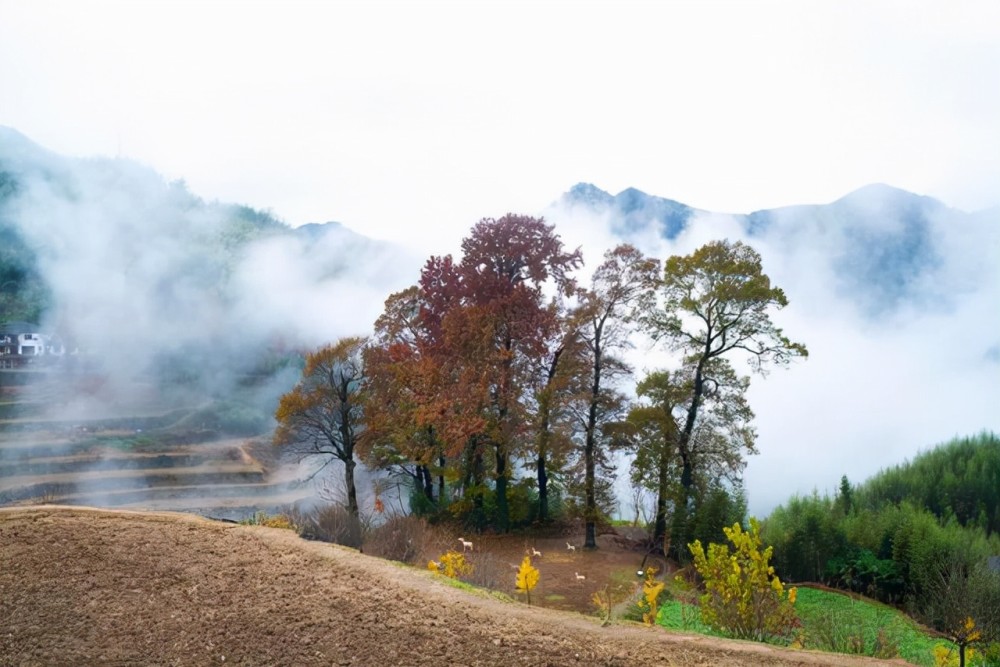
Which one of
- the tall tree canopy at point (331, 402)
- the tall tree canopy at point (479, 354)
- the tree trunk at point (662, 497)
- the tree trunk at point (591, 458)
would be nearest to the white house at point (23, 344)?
the tall tree canopy at point (331, 402)

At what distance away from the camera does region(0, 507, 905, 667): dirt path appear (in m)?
4.67

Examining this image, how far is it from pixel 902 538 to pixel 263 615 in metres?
11.5

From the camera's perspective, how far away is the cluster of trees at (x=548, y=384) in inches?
522

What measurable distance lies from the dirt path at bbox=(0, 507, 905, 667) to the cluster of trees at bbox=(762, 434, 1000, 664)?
644cm

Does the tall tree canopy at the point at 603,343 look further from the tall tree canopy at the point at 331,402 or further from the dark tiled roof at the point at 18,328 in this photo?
the dark tiled roof at the point at 18,328

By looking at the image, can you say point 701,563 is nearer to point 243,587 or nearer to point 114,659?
point 243,587

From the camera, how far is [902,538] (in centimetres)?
1230

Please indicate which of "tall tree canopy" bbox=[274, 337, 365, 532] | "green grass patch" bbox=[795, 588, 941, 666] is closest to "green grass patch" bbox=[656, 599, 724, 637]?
"green grass patch" bbox=[795, 588, 941, 666]

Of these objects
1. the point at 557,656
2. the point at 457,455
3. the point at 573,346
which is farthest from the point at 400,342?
the point at 557,656

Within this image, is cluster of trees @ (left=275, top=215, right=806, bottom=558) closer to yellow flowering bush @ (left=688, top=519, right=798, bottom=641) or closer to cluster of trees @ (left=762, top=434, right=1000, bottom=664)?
cluster of trees @ (left=762, top=434, right=1000, bottom=664)

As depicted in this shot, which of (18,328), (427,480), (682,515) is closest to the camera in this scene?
(682,515)

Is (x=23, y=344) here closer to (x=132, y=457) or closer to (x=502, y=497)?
(x=132, y=457)

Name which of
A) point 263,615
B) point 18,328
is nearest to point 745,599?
point 263,615

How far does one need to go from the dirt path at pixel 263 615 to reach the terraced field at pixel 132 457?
1098 cm
